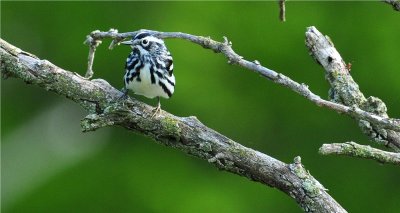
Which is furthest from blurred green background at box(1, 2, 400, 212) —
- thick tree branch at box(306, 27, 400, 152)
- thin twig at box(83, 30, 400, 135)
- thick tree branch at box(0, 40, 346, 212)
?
thin twig at box(83, 30, 400, 135)

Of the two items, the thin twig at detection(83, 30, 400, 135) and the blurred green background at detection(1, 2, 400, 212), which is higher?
the blurred green background at detection(1, 2, 400, 212)

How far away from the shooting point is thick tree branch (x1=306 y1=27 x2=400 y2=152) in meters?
6.55

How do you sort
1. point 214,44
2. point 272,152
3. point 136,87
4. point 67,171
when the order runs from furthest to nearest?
1. point 67,171
2. point 272,152
3. point 136,87
4. point 214,44

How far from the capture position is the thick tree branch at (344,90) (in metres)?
6.55

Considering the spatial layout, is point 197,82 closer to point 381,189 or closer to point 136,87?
point 381,189

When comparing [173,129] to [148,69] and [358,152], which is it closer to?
[148,69]

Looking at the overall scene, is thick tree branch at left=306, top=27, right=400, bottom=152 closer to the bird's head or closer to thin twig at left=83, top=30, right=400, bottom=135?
thin twig at left=83, top=30, right=400, bottom=135

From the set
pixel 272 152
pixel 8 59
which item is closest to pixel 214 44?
pixel 8 59

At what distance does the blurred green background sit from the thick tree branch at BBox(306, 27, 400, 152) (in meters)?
6.44

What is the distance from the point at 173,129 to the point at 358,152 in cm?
104

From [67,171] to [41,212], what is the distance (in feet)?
1.95

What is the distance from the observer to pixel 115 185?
46.4 feet

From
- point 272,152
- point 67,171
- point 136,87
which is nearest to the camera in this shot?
point 136,87

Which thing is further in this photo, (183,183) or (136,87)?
(183,183)
